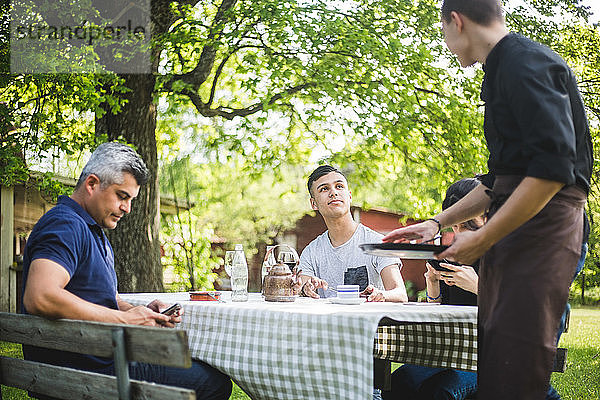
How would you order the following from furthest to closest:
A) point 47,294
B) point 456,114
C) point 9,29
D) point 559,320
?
point 456,114 → point 9,29 → point 47,294 → point 559,320

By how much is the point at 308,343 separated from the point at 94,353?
0.72 metres

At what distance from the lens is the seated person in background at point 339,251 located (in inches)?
152

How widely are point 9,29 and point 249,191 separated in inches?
650

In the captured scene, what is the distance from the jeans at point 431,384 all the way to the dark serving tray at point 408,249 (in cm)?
92

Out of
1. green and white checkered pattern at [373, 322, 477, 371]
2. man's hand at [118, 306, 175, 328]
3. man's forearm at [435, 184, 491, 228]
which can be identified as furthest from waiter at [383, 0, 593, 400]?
man's hand at [118, 306, 175, 328]

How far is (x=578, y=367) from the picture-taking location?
904 cm

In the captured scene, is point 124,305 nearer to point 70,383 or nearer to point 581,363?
point 70,383

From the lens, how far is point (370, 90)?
876 cm

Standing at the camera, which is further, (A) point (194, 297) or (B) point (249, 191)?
(B) point (249, 191)

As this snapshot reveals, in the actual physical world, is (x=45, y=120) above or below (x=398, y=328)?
above

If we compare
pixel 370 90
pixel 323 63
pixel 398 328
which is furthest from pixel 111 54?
pixel 398 328

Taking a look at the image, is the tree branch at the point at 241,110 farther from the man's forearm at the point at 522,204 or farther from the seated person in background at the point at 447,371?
the man's forearm at the point at 522,204

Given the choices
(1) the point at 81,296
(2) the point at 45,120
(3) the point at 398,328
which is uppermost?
(2) the point at 45,120

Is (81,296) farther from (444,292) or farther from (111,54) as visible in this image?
(111,54)
